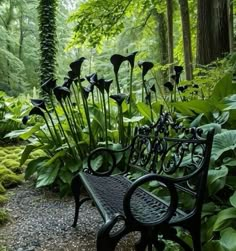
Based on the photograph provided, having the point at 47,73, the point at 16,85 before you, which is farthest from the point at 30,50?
the point at 47,73

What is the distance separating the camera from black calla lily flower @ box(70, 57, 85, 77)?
2588mm

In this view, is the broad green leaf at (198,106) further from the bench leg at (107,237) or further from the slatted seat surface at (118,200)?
the bench leg at (107,237)

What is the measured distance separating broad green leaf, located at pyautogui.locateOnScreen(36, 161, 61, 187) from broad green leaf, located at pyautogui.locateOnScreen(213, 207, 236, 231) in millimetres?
1827

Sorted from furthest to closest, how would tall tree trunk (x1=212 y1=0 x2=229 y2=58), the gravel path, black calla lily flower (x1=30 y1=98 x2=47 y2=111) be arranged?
tall tree trunk (x1=212 y1=0 x2=229 y2=58)
black calla lily flower (x1=30 y1=98 x2=47 y2=111)
the gravel path

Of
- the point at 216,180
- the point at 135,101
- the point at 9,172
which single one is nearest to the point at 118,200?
the point at 216,180

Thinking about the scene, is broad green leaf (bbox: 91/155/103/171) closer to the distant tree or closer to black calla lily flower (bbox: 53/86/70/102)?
black calla lily flower (bbox: 53/86/70/102)

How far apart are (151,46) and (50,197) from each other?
7.44m

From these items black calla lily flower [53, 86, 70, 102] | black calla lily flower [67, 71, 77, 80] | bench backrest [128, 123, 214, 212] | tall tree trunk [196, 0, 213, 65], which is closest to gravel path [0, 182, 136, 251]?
bench backrest [128, 123, 214, 212]

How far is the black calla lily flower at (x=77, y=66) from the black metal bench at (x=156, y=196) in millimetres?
759

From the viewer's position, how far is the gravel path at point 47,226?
2.04m

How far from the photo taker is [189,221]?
1453 mm

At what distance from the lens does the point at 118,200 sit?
1.71 metres

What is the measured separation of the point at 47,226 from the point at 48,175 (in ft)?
2.54

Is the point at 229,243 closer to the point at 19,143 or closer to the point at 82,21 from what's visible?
the point at 19,143
